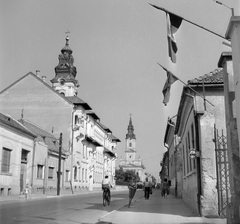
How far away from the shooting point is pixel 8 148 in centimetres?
2586

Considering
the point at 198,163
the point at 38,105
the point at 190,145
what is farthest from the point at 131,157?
the point at 198,163

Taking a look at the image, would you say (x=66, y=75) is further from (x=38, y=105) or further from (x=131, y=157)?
(x=131, y=157)

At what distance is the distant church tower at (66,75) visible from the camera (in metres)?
57.4

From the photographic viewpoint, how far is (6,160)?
25750 mm

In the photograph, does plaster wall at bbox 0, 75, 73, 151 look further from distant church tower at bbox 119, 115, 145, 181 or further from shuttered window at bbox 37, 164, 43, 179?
distant church tower at bbox 119, 115, 145, 181

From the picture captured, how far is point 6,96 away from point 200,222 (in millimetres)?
42833

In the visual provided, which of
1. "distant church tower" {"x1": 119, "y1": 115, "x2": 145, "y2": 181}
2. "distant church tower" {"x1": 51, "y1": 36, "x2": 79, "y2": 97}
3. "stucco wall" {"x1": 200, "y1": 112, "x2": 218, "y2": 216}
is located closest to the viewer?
"stucco wall" {"x1": 200, "y1": 112, "x2": 218, "y2": 216}

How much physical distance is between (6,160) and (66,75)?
1349 inches

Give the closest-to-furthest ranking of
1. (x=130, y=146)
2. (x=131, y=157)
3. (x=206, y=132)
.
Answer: (x=206, y=132), (x=130, y=146), (x=131, y=157)

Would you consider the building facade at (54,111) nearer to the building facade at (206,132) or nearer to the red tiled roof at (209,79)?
the red tiled roof at (209,79)

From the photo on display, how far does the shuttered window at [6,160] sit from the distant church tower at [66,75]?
3149 cm

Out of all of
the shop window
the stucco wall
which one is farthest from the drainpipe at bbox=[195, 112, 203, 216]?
the shop window

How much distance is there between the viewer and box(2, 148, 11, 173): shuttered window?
2523 cm

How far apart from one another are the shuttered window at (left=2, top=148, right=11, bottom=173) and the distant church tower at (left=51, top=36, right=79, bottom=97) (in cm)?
3149
